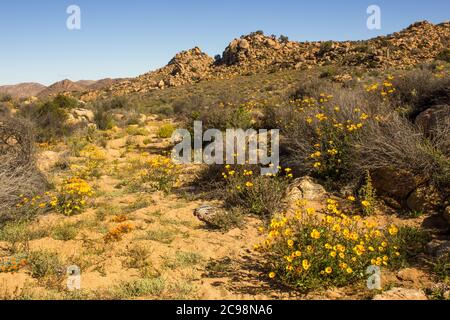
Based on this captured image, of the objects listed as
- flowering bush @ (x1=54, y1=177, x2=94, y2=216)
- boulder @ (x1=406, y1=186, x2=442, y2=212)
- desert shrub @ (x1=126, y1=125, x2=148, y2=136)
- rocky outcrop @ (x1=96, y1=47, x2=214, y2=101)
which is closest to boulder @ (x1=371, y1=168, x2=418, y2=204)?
boulder @ (x1=406, y1=186, x2=442, y2=212)

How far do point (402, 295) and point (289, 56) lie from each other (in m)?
35.3

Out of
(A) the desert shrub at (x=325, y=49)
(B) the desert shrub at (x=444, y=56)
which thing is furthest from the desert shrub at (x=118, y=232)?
(A) the desert shrub at (x=325, y=49)

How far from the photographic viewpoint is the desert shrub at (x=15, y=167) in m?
5.46

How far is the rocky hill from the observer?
25594mm

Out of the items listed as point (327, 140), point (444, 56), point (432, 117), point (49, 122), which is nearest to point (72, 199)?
point (327, 140)

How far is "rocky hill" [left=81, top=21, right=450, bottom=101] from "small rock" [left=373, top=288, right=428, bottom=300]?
21668 millimetres

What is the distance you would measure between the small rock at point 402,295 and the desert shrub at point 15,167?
5225 millimetres

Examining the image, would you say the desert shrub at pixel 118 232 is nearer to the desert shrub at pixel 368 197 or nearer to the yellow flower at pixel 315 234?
the yellow flower at pixel 315 234

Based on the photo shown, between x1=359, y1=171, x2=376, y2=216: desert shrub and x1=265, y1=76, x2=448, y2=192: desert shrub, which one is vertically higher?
x1=265, y1=76, x2=448, y2=192: desert shrub

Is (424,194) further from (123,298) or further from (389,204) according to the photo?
(123,298)

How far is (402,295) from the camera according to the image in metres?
3.09

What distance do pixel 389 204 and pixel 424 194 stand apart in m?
0.50

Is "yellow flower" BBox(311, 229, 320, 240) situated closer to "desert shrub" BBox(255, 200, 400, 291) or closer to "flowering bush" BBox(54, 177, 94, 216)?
"desert shrub" BBox(255, 200, 400, 291)

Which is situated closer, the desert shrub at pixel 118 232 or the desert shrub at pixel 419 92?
the desert shrub at pixel 118 232
